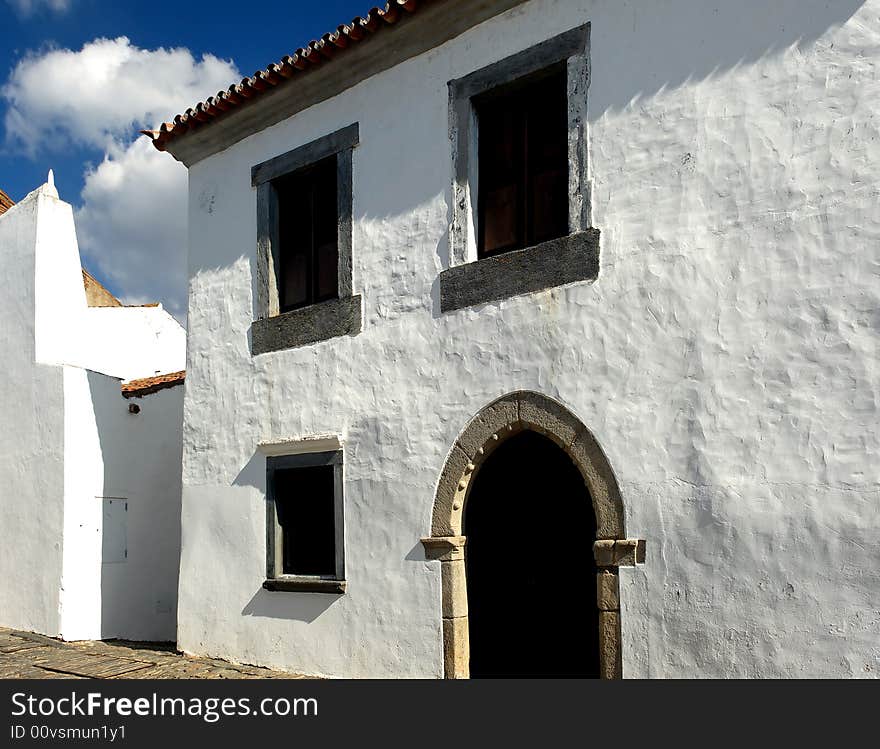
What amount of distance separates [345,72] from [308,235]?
141cm

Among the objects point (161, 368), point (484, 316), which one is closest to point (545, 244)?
point (484, 316)

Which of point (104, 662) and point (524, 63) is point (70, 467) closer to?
point (104, 662)

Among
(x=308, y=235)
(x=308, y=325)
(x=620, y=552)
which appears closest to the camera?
(x=620, y=552)

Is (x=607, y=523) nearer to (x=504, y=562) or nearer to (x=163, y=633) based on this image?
(x=504, y=562)

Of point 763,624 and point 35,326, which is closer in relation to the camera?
point 763,624

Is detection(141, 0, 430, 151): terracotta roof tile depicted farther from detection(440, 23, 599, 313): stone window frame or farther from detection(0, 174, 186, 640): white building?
detection(0, 174, 186, 640): white building

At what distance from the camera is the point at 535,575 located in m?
7.42

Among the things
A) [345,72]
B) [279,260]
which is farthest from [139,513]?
[345,72]

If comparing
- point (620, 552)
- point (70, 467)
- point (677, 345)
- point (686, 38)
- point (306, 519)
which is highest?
point (686, 38)

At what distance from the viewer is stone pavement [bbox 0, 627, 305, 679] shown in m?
7.54

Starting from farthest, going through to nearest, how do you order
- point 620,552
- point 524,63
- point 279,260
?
point 279,260 → point 524,63 → point 620,552

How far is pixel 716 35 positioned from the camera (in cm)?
553

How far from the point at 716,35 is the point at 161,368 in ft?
36.7

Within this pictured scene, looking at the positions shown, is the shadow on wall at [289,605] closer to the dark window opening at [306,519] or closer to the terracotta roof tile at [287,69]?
the dark window opening at [306,519]
